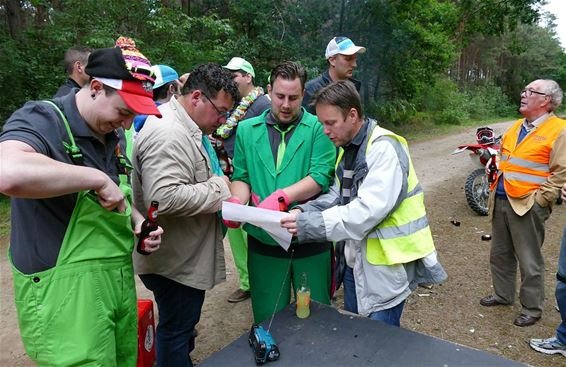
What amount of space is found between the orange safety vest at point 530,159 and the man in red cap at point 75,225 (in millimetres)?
3229

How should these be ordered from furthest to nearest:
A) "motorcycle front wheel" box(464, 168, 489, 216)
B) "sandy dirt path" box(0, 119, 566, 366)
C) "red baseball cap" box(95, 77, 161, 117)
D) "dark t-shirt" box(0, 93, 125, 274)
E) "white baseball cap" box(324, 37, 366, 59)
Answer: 1. "motorcycle front wheel" box(464, 168, 489, 216)
2. "white baseball cap" box(324, 37, 366, 59)
3. "sandy dirt path" box(0, 119, 566, 366)
4. "red baseball cap" box(95, 77, 161, 117)
5. "dark t-shirt" box(0, 93, 125, 274)

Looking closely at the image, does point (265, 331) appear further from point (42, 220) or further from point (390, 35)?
point (390, 35)

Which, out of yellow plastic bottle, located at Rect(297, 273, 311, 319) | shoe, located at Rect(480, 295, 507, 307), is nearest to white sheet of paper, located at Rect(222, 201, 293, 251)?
yellow plastic bottle, located at Rect(297, 273, 311, 319)

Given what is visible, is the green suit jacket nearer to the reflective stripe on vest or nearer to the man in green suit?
the man in green suit

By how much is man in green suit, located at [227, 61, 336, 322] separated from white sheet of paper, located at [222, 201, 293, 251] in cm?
33

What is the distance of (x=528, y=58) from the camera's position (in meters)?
38.8

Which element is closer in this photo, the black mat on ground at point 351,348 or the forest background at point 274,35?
the black mat on ground at point 351,348

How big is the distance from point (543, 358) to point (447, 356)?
2.03 m

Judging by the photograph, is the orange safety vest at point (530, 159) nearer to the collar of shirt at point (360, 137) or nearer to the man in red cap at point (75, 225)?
the collar of shirt at point (360, 137)

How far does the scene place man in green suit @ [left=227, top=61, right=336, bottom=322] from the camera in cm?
260

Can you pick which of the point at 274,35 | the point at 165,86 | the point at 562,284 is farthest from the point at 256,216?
the point at 274,35

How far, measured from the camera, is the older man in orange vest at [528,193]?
11.2 ft

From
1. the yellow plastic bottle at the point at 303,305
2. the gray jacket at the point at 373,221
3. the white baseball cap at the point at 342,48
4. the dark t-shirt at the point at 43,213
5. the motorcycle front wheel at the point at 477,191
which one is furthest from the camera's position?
the motorcycle front wheel at the point at 477,191

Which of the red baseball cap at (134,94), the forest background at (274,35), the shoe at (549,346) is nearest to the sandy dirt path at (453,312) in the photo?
the shoe at (549,346)
